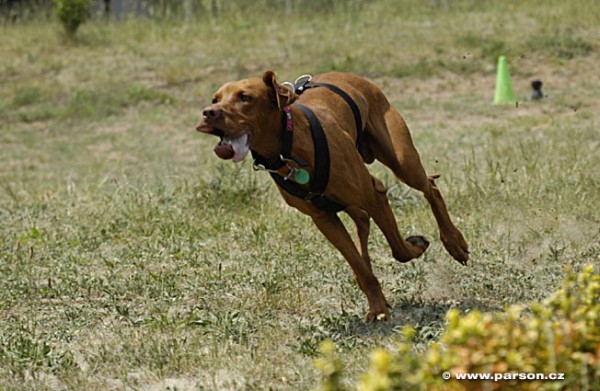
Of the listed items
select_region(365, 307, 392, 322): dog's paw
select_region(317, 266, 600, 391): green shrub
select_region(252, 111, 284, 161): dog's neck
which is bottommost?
select_region(365, 307, 392, 322): dog's paw

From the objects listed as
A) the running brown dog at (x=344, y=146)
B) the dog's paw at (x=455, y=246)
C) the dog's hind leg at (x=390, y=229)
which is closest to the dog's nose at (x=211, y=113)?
the running brown dog at (x=344, y=146)

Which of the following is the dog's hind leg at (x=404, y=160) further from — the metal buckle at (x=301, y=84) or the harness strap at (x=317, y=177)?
the harness strap at (x=317, y=177)

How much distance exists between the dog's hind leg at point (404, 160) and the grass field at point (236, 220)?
22 cm

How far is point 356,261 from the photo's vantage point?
5477 mm

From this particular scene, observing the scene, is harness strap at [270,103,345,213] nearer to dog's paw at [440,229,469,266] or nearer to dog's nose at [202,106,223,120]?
dog's nose at [202,106,223,120]

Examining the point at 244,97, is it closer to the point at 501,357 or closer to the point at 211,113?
the point at 211,113

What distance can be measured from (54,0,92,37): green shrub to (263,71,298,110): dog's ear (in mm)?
15656

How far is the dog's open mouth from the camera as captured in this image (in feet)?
15.8

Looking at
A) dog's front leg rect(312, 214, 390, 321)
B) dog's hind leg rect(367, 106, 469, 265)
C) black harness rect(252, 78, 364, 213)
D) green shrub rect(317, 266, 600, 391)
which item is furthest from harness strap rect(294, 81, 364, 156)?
green shrub rect(317, 266, 600, 391)

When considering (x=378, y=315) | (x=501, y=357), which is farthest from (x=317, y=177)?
(x=501, y=357)

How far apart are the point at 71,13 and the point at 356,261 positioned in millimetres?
15897

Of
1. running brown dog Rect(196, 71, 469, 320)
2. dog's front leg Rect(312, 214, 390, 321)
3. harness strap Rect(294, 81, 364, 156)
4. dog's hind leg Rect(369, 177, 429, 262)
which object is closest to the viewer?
running brown dog Rect(196, 71, 469, 320)

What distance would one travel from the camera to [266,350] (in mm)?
4930

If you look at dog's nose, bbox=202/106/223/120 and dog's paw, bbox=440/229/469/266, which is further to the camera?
dog's paw, bbox=440/229/469/266
